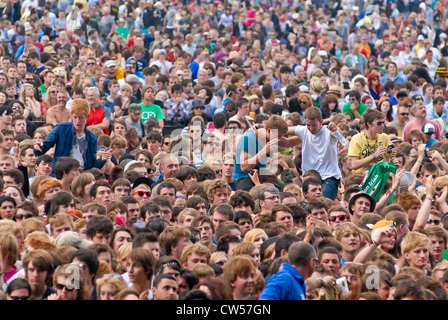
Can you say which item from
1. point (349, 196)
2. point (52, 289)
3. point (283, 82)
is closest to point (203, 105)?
point (283, 82)

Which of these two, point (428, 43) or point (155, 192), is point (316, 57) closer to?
point (428, 43)

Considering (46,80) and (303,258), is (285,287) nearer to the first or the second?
(303,258)

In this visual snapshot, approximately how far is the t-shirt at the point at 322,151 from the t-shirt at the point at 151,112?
4349mm

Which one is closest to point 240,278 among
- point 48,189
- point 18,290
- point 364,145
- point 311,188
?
Result: point 18,290

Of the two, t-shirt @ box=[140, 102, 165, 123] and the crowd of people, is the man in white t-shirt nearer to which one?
the crowd of people

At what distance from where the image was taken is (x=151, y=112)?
53.8 ft

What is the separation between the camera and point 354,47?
24828 mm

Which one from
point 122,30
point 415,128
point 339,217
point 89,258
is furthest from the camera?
point 122,30

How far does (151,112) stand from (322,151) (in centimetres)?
474

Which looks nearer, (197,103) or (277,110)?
(277,110)

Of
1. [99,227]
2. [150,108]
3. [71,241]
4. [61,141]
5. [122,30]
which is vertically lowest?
[71,241]

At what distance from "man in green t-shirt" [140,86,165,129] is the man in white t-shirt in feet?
14.0

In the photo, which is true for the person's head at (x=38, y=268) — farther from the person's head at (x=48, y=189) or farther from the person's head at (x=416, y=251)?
the person's head at (x=416, y=251)

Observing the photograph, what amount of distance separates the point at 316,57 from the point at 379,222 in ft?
47.8
